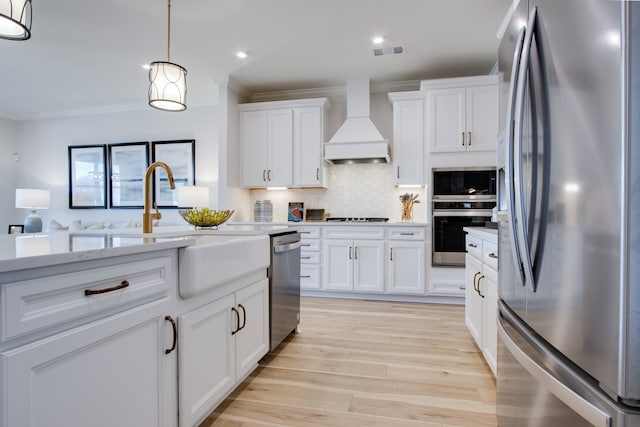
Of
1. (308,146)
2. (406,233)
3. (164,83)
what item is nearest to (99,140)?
(308,146)

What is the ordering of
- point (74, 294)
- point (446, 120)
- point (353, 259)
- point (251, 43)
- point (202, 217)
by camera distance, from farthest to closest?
1. point (353, 259)
2. point (446, 120)
3. point (251, 43)
4. point (202, 217)
5. point (74, 294)

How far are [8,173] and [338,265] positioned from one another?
6.48 metres

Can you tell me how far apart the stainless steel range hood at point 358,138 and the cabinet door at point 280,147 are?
0.55 metres

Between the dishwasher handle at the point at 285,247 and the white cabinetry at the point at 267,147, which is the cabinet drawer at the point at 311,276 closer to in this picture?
the white cabinetry at the point at 267,147

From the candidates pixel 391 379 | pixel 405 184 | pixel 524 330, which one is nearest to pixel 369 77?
pixel 405 184

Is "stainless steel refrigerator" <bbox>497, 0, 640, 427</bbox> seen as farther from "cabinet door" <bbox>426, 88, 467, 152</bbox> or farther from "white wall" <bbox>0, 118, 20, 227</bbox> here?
"white wall" <bbox>0, 118, 20, 227</bbox>

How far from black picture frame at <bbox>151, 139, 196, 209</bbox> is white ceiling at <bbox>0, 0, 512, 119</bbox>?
0.97m

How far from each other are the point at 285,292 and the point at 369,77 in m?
3.12

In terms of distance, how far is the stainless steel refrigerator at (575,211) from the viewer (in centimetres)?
61

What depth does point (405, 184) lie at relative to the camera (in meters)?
4.22

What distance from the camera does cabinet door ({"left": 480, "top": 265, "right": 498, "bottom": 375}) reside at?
194cm

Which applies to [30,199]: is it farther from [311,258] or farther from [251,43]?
[311,258]

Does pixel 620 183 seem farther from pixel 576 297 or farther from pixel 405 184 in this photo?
pixel 405 184

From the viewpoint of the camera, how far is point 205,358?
1.50 meters
